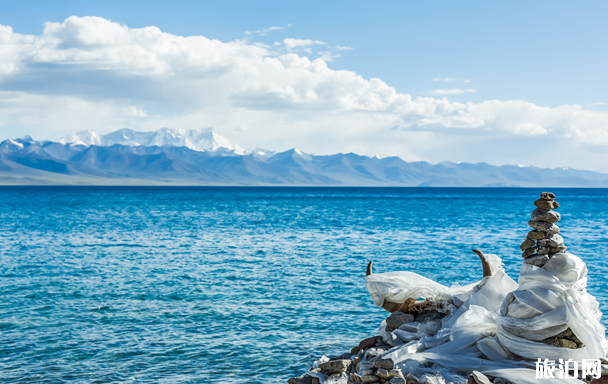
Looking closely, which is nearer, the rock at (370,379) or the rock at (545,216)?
the rock at (370,379)

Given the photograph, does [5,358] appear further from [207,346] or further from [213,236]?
[213,236]

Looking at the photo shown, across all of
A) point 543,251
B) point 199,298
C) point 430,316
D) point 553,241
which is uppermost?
point 553,241

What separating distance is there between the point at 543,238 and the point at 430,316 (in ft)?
9.31

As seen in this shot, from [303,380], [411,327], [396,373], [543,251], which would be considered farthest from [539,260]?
[303,380]

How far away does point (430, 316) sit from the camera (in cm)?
1067

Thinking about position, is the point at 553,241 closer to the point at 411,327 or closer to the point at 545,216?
the point at 545,216

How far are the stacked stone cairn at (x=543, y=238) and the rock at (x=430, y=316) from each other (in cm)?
236

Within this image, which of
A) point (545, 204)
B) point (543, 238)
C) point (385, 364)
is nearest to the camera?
point (385, 364)

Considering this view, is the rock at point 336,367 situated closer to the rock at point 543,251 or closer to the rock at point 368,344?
→ the rock at point 368,344

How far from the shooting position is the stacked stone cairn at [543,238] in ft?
28.2

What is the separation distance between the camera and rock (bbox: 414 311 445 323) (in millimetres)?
10586

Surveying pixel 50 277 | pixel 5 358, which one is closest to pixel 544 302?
pixel 5 358

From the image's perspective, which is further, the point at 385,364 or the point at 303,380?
the point at 303,380

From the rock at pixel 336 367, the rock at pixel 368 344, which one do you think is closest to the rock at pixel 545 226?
the rock at pixel 368 344
